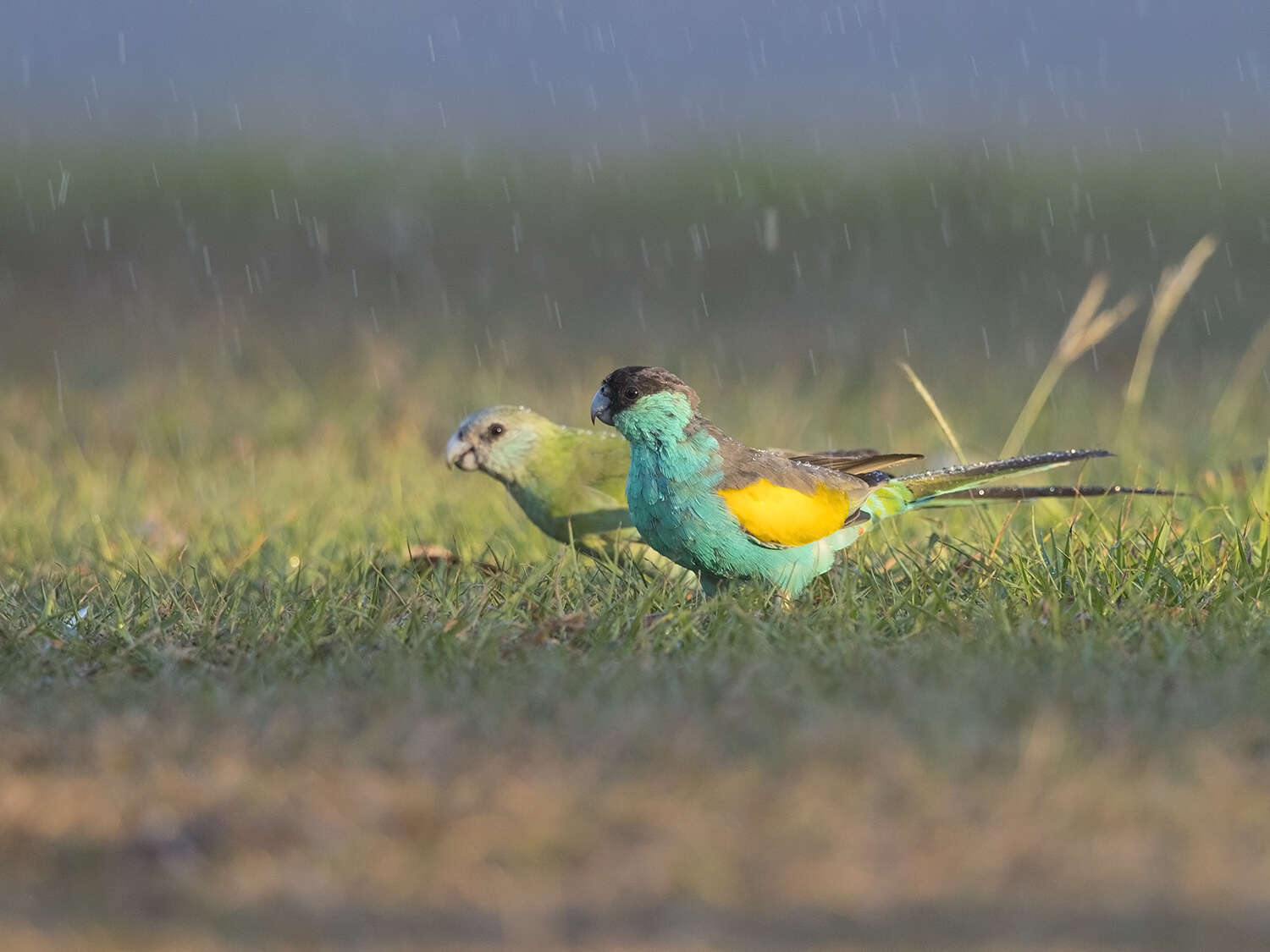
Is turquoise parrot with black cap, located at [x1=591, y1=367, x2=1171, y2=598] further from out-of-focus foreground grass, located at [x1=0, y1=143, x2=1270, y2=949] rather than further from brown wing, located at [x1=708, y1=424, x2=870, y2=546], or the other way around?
out-of-focus foreground grass, located at [x1=0, y1=143, x2=1270, y2=949]

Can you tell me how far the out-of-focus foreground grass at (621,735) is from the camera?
9.32 feet

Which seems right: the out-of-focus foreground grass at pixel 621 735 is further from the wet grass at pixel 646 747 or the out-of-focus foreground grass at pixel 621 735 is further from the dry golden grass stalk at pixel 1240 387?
the dry golden grass stalk at pixel 1240 387

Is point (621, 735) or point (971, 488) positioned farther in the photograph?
point (971, 488)

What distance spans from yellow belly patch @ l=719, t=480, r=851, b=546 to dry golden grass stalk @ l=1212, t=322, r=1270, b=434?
11.3 feet

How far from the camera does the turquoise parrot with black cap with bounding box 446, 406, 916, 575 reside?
5555mm

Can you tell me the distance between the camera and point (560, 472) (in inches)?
223

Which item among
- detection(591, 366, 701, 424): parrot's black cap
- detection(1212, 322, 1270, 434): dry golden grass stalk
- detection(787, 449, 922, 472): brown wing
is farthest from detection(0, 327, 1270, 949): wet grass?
detection(1212, 322, 1270, 434): dry golden grass stalk

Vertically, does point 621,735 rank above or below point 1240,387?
below

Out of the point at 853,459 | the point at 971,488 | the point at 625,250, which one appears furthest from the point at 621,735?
the point at 625,250

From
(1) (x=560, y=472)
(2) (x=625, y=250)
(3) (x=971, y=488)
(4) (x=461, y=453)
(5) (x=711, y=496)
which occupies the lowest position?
(3) (x=971, y=488)

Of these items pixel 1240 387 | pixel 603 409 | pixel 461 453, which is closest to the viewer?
pixel 603 409

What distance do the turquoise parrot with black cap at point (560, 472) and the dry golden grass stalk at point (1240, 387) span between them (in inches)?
117

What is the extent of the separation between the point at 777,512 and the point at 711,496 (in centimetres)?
19

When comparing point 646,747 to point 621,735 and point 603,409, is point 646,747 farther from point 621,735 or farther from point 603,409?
point 603,409
